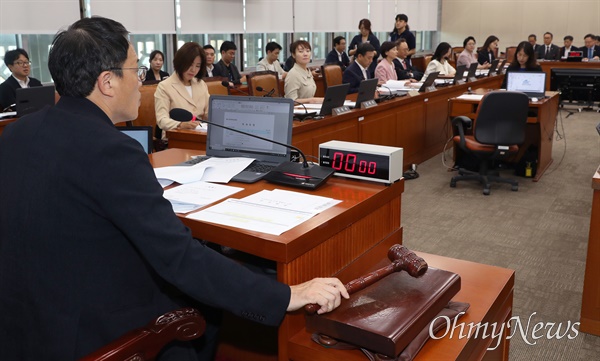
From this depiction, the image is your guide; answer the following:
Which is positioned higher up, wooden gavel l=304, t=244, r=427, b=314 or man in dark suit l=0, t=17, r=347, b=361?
man in dark suit l=0, t=17, r=347, b=361

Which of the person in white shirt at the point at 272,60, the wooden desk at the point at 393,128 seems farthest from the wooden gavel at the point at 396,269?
the person in white shirt at the point at 272,60

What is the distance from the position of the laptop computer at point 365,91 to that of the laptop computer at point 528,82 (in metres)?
1.63

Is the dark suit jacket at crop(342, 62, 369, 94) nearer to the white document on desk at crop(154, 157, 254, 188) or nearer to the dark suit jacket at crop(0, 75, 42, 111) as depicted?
the dark suit jacket at crop(0, 75, 42, 111)

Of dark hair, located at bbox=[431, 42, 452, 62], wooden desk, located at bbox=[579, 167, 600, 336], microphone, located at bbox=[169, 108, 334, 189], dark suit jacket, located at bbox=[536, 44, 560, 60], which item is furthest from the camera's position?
dark suit jacket, located at bbox=[536, 44, 560, 60]

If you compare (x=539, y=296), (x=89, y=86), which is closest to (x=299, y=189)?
(x=89, y=86)

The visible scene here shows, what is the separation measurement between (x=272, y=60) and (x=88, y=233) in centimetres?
743

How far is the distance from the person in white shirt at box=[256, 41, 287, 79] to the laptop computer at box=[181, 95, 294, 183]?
5.93 m

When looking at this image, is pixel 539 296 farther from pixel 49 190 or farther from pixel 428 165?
pixel 428 165

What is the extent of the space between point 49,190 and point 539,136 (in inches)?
196

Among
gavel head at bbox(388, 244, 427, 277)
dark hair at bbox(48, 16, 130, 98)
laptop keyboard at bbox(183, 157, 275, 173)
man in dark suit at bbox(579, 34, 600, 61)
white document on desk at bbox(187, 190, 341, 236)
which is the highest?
man in dark suit at bbox(579, 34, 600, 61)

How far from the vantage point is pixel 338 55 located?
9.19 m

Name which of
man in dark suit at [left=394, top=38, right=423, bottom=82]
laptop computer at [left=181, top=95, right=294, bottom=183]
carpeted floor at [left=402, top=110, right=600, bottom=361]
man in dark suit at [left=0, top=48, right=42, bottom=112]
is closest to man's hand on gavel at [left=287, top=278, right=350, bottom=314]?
laptop computer at [left=181, top=95, right=294, bottom=183]

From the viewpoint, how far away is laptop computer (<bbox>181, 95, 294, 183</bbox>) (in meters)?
2.20

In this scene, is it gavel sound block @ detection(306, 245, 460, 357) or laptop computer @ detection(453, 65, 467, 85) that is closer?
gavel sound block @ detection(306, 245, 460, 357)
